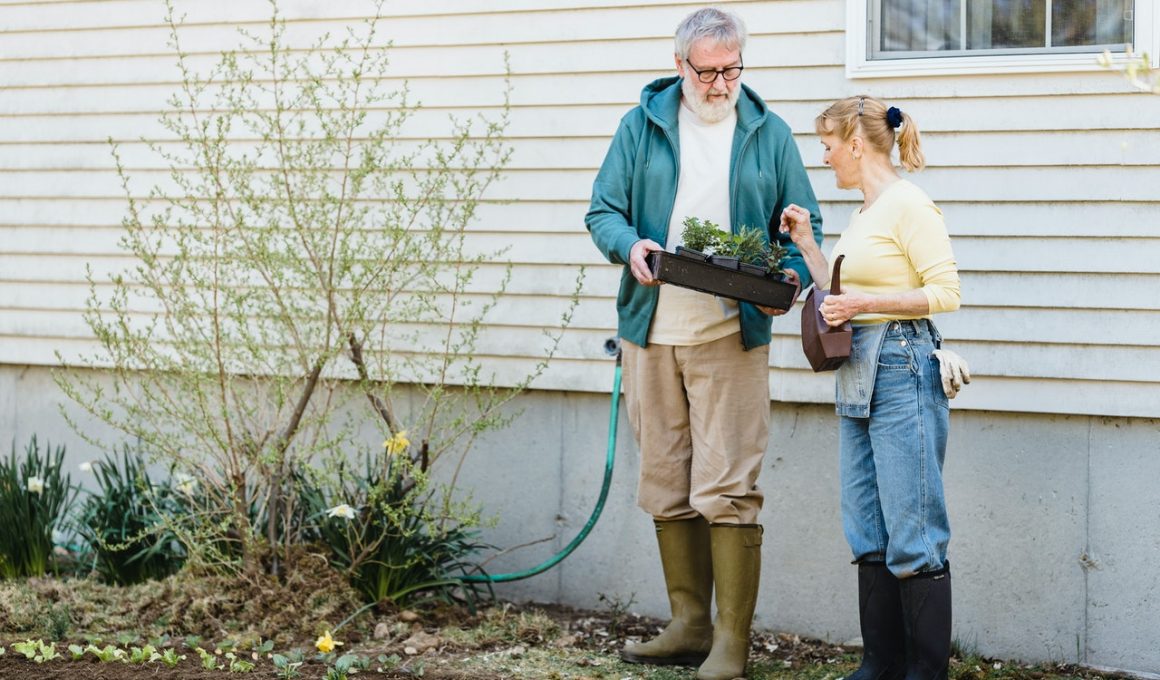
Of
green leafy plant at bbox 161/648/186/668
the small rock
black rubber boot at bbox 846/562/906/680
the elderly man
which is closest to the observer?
black rubber boot at bbox 846/562/906/680

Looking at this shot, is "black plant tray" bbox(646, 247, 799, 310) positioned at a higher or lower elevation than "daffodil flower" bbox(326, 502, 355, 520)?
higher

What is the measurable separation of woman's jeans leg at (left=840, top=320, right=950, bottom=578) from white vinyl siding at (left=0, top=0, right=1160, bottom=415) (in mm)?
916

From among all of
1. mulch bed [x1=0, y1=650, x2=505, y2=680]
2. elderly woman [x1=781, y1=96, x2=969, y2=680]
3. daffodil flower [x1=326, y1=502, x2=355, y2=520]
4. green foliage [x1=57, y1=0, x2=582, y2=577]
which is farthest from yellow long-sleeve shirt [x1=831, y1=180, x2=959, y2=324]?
daffodil flower [x1=326, y1=502, x2=355, y2=520]

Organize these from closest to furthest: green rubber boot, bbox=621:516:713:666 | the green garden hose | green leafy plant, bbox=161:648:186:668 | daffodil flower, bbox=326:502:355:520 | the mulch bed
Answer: the mulch bed
green leafy plant, bbox=161:648:186:668
green rubber boot, bbox=621:516:713:666
daffodil flower, bbox=326:502:355:520
the green garden hose

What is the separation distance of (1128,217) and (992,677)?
156 centimetres

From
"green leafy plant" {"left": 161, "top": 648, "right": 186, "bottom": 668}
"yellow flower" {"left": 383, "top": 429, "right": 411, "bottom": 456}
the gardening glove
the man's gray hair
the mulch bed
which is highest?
the man's gray hair

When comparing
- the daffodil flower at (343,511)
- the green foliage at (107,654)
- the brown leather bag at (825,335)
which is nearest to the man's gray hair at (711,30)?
the brown leather bag at (825,335)

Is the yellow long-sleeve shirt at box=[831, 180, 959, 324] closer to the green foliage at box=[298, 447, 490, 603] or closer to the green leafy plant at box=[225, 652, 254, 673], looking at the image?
the green foliage at box=[298, 447, 490, 603]

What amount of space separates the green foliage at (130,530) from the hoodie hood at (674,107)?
2.40 m

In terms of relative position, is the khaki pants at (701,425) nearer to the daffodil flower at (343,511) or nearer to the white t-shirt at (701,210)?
the white t-shirt at (701,210)

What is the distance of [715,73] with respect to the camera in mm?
3932

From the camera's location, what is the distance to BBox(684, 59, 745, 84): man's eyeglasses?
393 cm

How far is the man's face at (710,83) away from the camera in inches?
154

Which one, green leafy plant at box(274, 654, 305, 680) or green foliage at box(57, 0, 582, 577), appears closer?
green leafy plant at box(274, 654, 305, 680)
